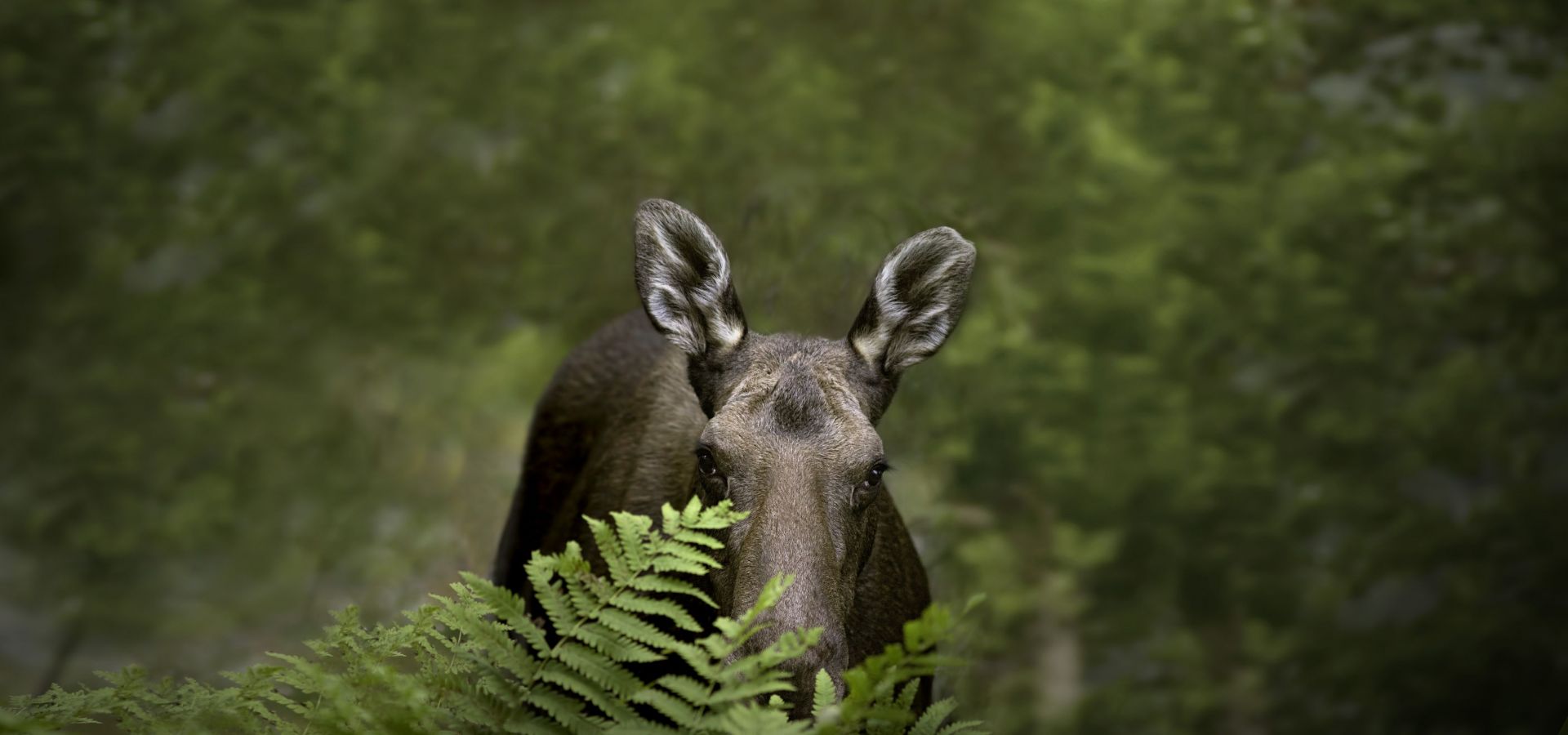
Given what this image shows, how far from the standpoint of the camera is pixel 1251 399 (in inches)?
488

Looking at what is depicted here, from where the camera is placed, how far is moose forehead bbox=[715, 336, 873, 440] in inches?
224

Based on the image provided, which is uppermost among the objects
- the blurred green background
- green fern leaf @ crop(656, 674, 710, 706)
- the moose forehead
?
the blurred green background

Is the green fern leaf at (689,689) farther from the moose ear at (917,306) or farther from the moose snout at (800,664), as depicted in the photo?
the moose ear at (917,306)

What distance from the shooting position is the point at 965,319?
40.7 feet

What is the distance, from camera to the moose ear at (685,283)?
6.32 m

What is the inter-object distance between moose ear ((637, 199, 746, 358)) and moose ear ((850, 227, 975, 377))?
0.61 meters

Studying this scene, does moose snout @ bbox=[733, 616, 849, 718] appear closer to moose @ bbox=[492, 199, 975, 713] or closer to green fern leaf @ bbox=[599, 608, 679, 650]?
moose @ bbox=[492, 199, 975, 713]

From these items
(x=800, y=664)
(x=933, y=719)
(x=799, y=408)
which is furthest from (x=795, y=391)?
(x=933, y=719)

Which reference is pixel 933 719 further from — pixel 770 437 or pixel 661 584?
pixel 770 437

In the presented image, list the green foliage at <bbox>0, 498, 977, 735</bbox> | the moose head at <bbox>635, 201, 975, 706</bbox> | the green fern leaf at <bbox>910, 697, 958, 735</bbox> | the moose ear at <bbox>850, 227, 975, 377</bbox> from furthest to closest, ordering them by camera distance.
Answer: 1. the moose ear at <bbox>850, 227, 975, 377</bbox>
2. the moose head at <bbox>635, 201, 975, 706</bbox>
3. the green fern leaf at <bbox>910, 697, 958, 735</bbox>
4. the green foliage at <bbox>0, 498, 977, 735</bbox>

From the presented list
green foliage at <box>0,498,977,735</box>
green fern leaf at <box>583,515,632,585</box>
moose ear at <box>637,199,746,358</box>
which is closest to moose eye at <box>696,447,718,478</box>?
moose ear at <box>637,199,746,358</box>

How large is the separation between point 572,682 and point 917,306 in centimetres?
414

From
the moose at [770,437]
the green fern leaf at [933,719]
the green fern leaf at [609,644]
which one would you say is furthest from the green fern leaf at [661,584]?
the moose at [770,437]

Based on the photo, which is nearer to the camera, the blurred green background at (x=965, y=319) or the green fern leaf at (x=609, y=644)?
the green fern leaf at (x=609, y=644)
